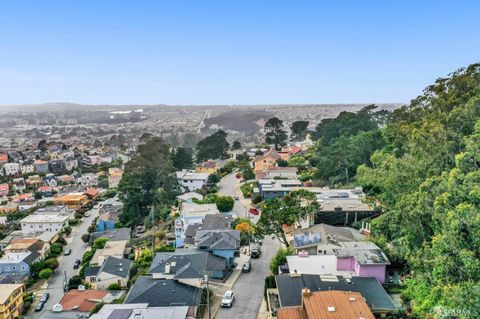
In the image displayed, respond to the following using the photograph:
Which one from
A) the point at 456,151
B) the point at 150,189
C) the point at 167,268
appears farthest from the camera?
the point at 150,189

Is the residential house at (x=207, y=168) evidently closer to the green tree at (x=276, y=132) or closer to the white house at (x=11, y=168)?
the green tree at (x=276, y=132)

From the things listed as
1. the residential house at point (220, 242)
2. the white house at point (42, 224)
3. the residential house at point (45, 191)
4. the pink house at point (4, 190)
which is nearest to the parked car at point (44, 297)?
the residential house at point (220, 242)

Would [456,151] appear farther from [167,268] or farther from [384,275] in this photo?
[167,268]

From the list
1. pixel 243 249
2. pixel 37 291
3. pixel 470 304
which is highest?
pixel 470 304

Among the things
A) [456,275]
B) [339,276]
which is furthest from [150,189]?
[456,275]

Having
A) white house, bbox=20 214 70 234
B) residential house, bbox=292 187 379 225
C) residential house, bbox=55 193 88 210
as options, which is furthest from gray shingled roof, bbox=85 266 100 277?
residential house, bbox=55 193 88 210

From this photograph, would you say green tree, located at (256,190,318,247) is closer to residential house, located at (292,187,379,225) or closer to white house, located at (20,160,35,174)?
Answer: residential house, located at (292,187,379,225)

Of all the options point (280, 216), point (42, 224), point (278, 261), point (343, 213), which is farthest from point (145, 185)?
point (278, 261)

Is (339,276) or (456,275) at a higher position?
(456,275)
